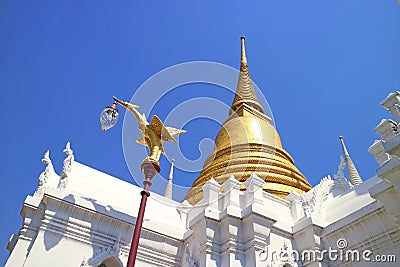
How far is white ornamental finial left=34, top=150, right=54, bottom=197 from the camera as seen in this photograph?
30.3 feet

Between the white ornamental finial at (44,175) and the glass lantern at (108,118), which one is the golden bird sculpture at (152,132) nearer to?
the glass lantern at (108,118)

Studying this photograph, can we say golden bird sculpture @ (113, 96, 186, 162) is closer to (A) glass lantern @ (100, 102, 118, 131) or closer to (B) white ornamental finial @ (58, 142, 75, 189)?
(A) glass lantern @ (100, 102, 118, 131)

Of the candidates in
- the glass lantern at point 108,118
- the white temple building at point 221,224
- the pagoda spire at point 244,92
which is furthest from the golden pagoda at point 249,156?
the glass lantern at point 108,118

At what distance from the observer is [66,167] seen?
9750mm

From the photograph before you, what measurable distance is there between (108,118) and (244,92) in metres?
14.9

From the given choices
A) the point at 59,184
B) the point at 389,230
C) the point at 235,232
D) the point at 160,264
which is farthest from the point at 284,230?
the point at 59,184

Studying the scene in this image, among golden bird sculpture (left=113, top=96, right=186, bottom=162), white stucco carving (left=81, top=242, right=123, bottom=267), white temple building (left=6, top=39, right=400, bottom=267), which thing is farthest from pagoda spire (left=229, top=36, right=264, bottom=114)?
white stucco carving (left=81, top=242, right=123, bottom=267)

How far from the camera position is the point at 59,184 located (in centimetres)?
925

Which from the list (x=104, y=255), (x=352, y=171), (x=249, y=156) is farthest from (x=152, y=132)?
(x=352, y=171)

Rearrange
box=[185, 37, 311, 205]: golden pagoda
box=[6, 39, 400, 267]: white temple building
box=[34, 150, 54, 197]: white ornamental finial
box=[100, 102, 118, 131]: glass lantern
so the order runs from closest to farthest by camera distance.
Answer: box=[100, 102, 118, 131]: glass lantern → box=[6, 39, 400, 267]: white temple building → box=[34, 150, 54, 197]: white ornamental finial → box=[185, 37, 311, 205]: golden pagoda

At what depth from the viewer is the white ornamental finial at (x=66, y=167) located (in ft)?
30.4

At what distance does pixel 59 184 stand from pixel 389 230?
8021 millimetres

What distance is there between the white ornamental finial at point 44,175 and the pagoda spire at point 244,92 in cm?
1185

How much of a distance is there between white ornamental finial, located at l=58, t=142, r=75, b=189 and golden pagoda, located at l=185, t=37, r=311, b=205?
17.6 feet
